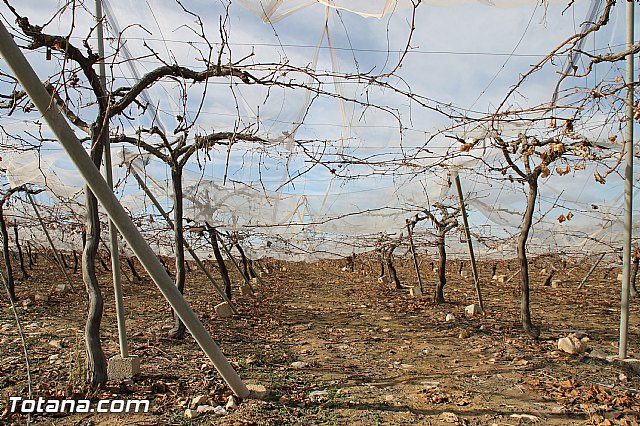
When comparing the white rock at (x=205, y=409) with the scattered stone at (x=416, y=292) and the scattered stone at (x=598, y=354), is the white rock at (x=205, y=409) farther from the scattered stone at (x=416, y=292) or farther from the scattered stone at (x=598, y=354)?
the scattered stone at (x=416, y=292)

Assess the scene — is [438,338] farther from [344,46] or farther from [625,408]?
A: [344,46]

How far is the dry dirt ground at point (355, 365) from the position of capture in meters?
3.18

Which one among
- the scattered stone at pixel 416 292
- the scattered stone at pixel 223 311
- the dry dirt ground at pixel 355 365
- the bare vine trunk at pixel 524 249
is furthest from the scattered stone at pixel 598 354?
the scattered stone at pixel 416 292

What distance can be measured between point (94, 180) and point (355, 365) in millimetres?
3220

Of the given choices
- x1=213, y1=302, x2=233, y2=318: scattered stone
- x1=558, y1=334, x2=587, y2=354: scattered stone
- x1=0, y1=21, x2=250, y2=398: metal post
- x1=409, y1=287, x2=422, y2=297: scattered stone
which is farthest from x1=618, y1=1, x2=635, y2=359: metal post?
x1=409, y1=287, x2=422, y2=297: scattered stone

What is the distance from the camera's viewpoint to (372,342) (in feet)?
18.4

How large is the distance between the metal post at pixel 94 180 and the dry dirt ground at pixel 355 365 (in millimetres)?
840

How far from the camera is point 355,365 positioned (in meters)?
4.53

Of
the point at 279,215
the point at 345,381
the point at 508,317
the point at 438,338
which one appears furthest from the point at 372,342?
the point at 279,215

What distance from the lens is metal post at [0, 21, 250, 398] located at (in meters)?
1.98

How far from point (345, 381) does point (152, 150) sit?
130 inches

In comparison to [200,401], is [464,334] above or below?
above

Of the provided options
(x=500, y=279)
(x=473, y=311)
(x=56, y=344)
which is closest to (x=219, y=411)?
(x=56, y=344)

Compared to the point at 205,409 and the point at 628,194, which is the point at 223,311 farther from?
the point at 628,194
